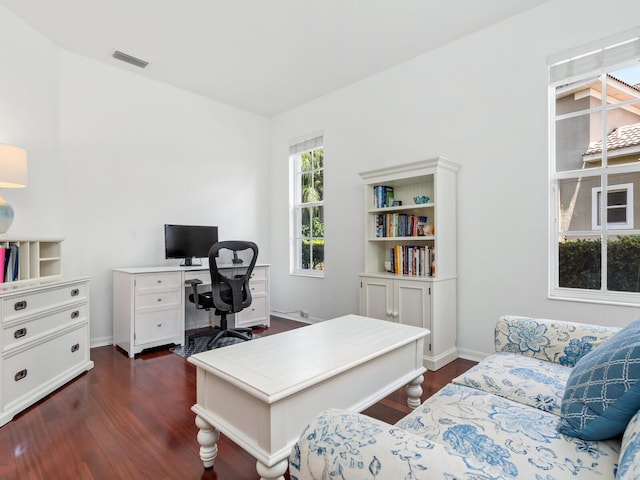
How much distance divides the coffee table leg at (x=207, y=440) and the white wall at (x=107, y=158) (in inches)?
101

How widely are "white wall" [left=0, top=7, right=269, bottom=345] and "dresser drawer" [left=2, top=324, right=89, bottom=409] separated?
876 mm

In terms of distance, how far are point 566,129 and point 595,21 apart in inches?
29.0

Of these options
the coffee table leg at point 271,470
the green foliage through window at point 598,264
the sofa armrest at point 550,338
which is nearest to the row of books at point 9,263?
the coffee table leg at point 271,470

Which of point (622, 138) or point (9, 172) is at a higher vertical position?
point (622, 138)

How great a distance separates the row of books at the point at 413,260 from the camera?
308 cm

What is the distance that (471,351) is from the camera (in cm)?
307

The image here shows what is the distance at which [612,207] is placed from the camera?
250 cm

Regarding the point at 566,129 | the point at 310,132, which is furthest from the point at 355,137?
the point at 566,129

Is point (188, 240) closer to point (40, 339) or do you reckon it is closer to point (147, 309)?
point (147, 309)

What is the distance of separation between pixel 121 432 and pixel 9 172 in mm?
1933

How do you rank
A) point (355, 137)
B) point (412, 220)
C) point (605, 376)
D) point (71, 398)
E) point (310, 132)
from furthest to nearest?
point (310, 132) < point (355, 137) < point (412, 220) < point (71, 398) < point (605, 376)

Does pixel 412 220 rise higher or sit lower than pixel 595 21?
lower

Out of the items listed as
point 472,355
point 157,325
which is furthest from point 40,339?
point 472,355

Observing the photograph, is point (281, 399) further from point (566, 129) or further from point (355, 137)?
point (355, 137)
